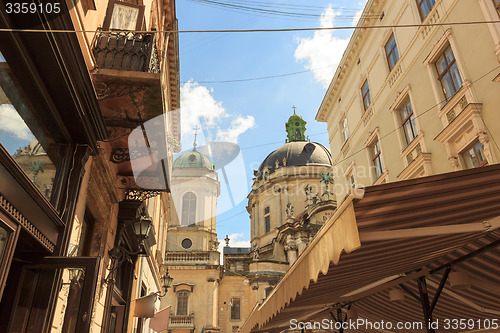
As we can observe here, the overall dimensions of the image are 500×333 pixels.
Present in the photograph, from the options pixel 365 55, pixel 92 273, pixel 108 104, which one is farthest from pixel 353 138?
pixel 92 273

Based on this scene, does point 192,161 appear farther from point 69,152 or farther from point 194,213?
point 69,152

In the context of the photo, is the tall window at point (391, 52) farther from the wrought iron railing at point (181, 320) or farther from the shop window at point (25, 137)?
the wrought iron railing at point (181, 320)

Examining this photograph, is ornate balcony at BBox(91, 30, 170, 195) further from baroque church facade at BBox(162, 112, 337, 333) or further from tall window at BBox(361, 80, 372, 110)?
baroque church facade at BBox(162, 112, 337, 333)

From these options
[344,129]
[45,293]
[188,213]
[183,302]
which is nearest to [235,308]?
[183,302]

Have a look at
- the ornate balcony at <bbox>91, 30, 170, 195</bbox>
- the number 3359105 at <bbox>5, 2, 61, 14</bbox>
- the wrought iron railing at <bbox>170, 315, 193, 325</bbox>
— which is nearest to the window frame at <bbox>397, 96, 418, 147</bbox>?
the ornate balcony at <bbox>91, 30, 170, 195</bbox>

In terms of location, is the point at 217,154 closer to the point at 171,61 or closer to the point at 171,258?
the point at 171,61

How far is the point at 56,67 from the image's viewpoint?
13.9 ft

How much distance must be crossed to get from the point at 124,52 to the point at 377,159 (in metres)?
11.1

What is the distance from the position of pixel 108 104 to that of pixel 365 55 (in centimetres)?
1298

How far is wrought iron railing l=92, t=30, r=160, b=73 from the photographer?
5.98 m

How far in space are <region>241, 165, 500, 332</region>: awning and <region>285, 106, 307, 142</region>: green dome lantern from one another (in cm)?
6100

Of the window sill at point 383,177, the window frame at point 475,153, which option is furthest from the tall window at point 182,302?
the window frame at point 475,153

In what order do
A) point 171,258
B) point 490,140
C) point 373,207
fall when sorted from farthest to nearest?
point 171,258 < point 490,140 < point 373,207

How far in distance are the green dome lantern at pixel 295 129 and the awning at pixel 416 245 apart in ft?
200
